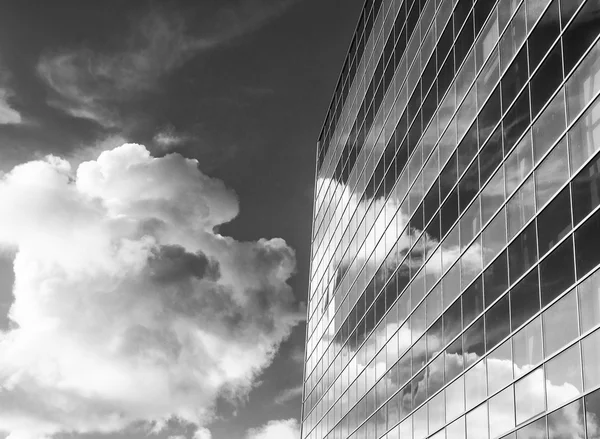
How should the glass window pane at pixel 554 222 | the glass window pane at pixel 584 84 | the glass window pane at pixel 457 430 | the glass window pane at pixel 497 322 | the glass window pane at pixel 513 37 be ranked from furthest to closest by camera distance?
the glass window pane at pixel 457 430 → the glass window pane at pixel 513 37 → the glass window pane at pixel 497 322 → the glass window pane at pixel 554 222 → the glass window pane at pixel 584 84

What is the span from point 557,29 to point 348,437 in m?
30.8

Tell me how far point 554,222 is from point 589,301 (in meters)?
3.19

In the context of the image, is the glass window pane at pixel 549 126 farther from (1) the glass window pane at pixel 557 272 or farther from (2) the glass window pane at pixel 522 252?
(1) the glass window pane at pixel 557 272

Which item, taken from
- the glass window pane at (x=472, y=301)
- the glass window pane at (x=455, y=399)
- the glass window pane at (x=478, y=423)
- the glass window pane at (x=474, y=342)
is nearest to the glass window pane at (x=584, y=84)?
the glass window pane at (x=472, y=301)

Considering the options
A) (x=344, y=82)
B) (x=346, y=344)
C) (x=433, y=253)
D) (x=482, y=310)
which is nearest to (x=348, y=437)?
(x=346, y=344)

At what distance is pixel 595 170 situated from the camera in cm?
2216

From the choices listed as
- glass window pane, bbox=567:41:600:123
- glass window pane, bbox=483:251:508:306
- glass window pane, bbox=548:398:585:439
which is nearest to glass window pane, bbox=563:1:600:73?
glass window pane, bbox=567:41:600:123

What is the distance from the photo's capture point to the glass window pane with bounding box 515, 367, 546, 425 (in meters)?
24.3

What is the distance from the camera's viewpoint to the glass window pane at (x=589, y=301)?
70.5ft

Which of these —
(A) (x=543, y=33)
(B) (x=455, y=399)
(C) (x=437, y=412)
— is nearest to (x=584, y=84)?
(A) (x=543, y=33)

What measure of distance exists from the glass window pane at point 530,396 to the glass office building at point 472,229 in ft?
0.20

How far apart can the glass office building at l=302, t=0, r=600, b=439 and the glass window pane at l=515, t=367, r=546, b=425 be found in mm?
62

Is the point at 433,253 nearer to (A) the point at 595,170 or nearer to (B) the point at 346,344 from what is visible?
(A) the point at 595,170

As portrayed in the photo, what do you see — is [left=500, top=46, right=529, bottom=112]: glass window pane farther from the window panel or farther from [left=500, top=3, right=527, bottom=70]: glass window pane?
the window panel
